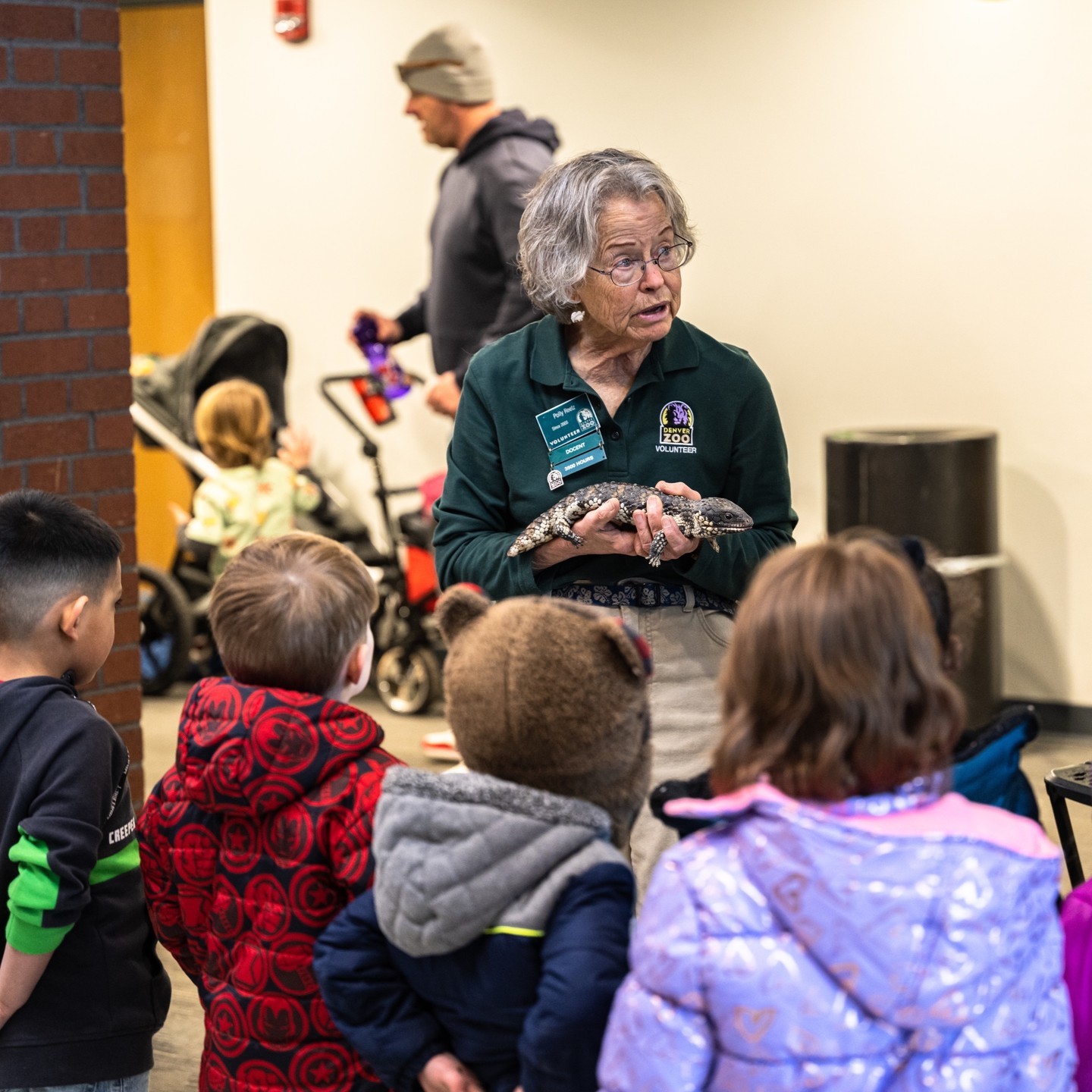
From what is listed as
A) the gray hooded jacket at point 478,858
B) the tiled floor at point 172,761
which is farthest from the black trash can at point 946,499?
the gray hooded jacket at point 478,858

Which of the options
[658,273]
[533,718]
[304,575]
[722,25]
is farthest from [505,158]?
[533,718]

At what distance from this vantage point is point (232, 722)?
5.85 ft

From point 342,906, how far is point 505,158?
303 cm

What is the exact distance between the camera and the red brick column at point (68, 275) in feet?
11.3

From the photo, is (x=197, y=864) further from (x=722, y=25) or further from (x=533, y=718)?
(x=722, y=25)

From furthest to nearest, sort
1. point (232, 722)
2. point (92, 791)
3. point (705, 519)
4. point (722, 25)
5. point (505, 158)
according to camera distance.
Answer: point (722, 25)
point (505, 158)
point (705, 519)
point (92, 791)
point (232, 722)

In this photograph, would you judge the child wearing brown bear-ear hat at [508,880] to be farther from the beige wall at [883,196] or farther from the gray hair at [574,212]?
the beige wall at [883,196]

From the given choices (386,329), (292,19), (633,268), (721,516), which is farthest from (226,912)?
(292,19)

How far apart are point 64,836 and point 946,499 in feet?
12.2

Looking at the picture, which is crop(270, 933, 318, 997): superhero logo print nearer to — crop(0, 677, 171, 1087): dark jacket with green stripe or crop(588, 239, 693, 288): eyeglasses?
crop(0, 677, 171, 1087): dark jacket with green stripe

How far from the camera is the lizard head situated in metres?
2.19

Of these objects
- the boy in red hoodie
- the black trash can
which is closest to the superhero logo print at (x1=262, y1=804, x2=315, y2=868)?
the boy in red hoodie

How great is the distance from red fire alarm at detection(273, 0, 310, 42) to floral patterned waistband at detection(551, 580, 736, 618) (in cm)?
501

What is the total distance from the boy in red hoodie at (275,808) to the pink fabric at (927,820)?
1.77 feet
